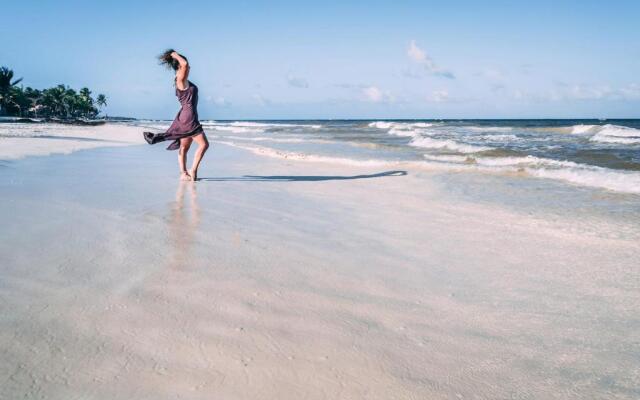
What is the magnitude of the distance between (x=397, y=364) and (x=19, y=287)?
1.94m

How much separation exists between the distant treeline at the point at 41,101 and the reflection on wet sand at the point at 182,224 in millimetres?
71668

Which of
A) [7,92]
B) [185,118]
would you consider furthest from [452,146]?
[7,92]

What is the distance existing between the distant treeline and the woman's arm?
69714 millimetres

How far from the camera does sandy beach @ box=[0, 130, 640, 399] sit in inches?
68.4

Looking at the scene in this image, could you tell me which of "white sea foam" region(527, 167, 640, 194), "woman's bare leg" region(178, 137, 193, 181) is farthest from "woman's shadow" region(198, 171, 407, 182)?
"white sea foam" region(527, 167, 640, 194)

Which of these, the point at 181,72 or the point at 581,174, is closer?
the point at 181,72

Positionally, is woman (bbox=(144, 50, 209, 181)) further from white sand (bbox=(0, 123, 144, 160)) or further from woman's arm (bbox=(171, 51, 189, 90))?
white sand (bbox=(0, 123, 144, 160))

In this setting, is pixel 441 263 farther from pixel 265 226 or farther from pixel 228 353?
pixel 228 353

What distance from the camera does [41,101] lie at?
7575 centimetres

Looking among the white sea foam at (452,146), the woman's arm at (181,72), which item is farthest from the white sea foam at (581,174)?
the woman's arm at (181,72)

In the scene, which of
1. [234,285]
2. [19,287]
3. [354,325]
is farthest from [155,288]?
[354,325]

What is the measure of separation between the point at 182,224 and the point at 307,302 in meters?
1.99

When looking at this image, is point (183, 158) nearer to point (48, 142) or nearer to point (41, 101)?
point (48, 142)

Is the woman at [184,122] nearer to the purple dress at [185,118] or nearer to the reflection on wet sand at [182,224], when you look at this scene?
the purple dress at [185,118]
